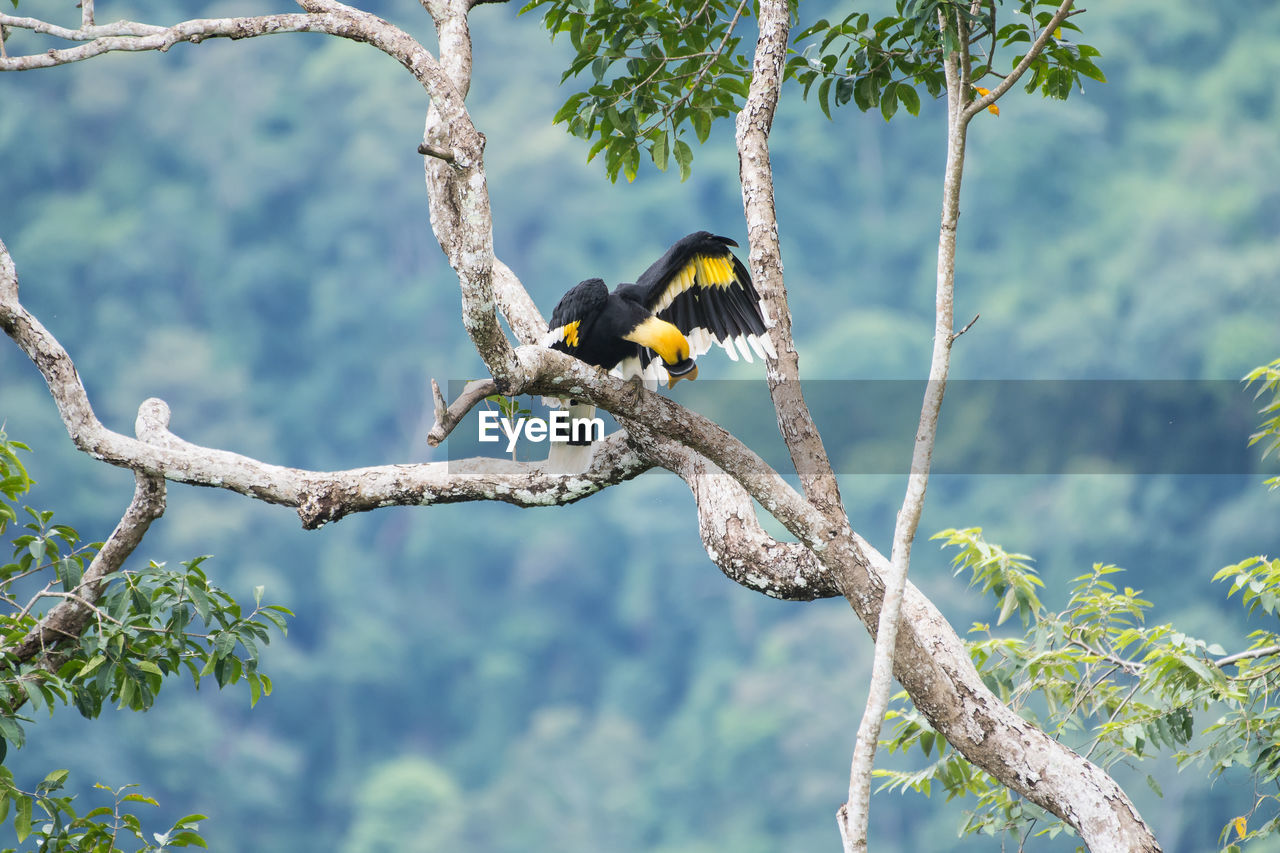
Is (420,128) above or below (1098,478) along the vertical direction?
above

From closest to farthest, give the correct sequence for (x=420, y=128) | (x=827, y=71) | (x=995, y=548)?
(x=827, y=71) < (x=995, y=548) < (x=420, y=128)

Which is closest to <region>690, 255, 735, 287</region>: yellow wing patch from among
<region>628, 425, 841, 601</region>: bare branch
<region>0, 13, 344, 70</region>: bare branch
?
<region>628, 425, 841, 601</region>: bare branch

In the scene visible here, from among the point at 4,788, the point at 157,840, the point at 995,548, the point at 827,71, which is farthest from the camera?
the point at 995,548

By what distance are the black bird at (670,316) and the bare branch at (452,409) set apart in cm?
53

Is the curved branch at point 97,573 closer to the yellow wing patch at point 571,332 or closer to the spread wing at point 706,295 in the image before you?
the yellow wing patch at point 571,332

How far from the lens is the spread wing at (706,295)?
2.91 metres

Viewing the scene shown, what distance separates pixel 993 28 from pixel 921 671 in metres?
1.46

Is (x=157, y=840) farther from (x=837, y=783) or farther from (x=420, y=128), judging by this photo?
(x=420, y=128)

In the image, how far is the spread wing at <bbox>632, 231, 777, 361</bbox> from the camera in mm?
2910

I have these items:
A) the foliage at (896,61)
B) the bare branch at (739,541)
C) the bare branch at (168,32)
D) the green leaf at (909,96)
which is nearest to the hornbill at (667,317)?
the bare branch at (739,541)

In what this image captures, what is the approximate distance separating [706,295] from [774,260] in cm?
32

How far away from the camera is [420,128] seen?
38.9 ft

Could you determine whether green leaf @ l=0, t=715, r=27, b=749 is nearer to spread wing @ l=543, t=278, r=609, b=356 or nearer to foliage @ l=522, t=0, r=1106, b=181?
spread wing @ l=543, t=278, r=609, b=356

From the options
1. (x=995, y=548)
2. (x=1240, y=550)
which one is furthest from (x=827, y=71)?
(x=1240, y=550)
